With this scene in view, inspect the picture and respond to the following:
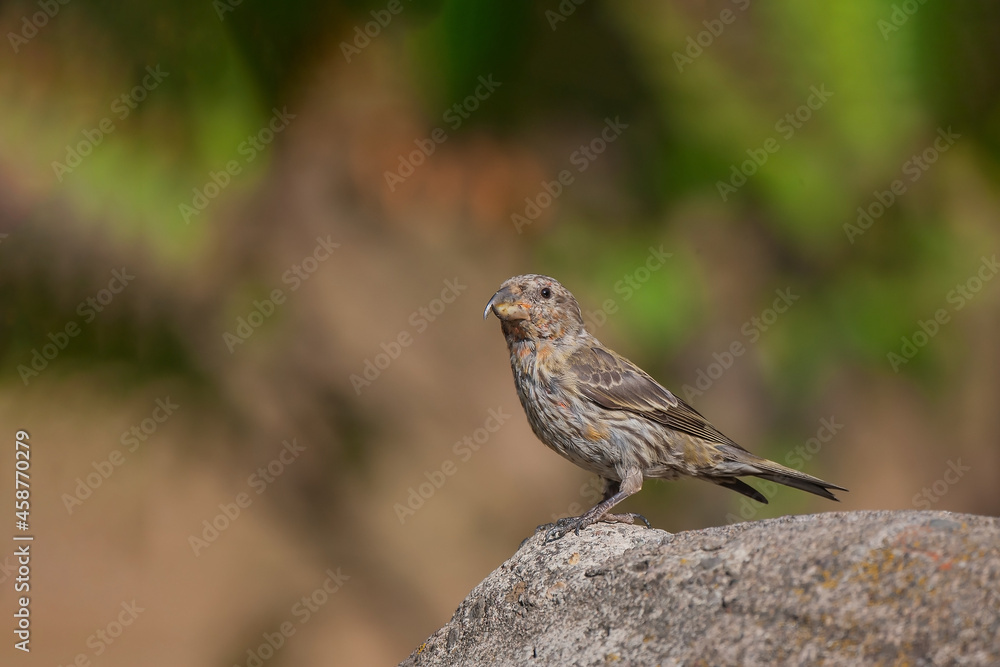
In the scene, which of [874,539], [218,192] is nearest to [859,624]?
[874,539]

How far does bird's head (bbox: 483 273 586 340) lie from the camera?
5.20 m

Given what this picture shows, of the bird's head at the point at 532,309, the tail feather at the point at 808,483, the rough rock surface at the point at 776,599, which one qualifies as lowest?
the rough rock surface at the point at 776,599

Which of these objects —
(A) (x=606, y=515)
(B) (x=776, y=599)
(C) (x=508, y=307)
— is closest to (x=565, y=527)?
(A) (x=606, y=515)

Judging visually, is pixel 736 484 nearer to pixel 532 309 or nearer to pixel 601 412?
pixel 601 412

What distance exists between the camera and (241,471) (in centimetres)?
807

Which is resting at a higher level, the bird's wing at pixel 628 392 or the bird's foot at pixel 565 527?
the bird's wing at pixel 628 392

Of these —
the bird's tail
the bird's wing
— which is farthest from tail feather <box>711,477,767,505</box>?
the bird's wing

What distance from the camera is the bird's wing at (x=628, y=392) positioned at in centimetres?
507

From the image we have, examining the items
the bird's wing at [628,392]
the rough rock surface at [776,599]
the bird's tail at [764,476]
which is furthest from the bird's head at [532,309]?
the rough rock surface at [776,599]

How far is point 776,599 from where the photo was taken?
112 inches

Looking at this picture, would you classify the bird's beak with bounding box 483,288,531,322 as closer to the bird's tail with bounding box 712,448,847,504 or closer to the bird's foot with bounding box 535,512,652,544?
the bird's foot with bounding box 535,512,652,544

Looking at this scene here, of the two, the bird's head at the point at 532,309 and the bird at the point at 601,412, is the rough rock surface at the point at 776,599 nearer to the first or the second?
the bird at the point at 601,412

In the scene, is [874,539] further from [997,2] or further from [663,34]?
[997,2]

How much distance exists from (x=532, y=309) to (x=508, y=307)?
136 mm
